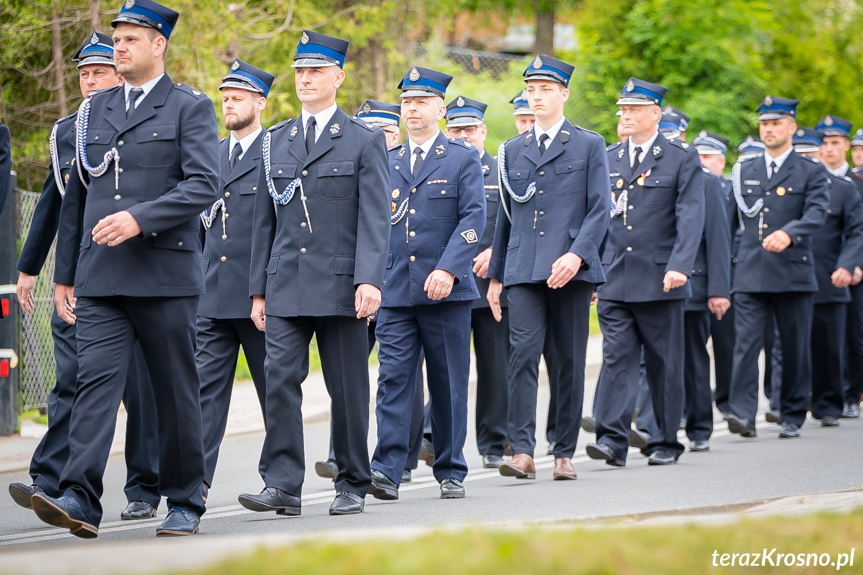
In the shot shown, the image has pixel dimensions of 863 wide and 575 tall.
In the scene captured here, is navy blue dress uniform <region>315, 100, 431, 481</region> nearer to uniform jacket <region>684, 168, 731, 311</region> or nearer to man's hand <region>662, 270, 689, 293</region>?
man's hand <region>662, 270, 689, 293</region>

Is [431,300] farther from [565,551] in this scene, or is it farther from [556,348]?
[565,551]

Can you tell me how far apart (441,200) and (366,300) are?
5.15 feet

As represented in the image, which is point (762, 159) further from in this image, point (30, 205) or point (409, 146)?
point (30, 205)

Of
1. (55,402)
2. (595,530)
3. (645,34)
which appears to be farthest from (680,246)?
(645,34)

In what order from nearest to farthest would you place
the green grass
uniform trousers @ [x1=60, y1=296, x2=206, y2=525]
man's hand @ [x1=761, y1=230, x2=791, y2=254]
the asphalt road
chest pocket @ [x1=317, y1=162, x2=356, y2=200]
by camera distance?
the green grass < uniform trousers @ [x1=60, y1=296, x2=206, y2=525] < the asphalt road < chest pocket @ [x1=317, y1=162, x2=356, y2=200] < man's hand @ [x1=761, y1=230, x2=791, y2=254]

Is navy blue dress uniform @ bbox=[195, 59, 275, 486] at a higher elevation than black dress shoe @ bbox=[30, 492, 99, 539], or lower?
higher

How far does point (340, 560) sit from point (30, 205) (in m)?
9.62

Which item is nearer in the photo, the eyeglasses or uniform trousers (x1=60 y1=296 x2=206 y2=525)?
uniform trousers (x1=60 y1=296 x2=206 y2=525)

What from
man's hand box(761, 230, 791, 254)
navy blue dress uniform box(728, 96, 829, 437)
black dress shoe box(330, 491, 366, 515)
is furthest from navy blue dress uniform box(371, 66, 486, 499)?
navy blue dress uniform box(728, 96, 829, 437)

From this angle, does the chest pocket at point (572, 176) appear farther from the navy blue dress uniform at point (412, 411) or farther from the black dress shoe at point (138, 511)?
the black dress shoe at point (138, 511)

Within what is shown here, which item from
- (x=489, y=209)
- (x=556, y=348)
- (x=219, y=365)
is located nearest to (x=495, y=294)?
(x=556, y=348)

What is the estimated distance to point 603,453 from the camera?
30.9ft

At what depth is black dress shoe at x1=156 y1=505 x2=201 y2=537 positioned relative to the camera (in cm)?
654

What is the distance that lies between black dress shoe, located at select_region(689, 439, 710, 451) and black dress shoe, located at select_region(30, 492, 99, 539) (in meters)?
5.75
